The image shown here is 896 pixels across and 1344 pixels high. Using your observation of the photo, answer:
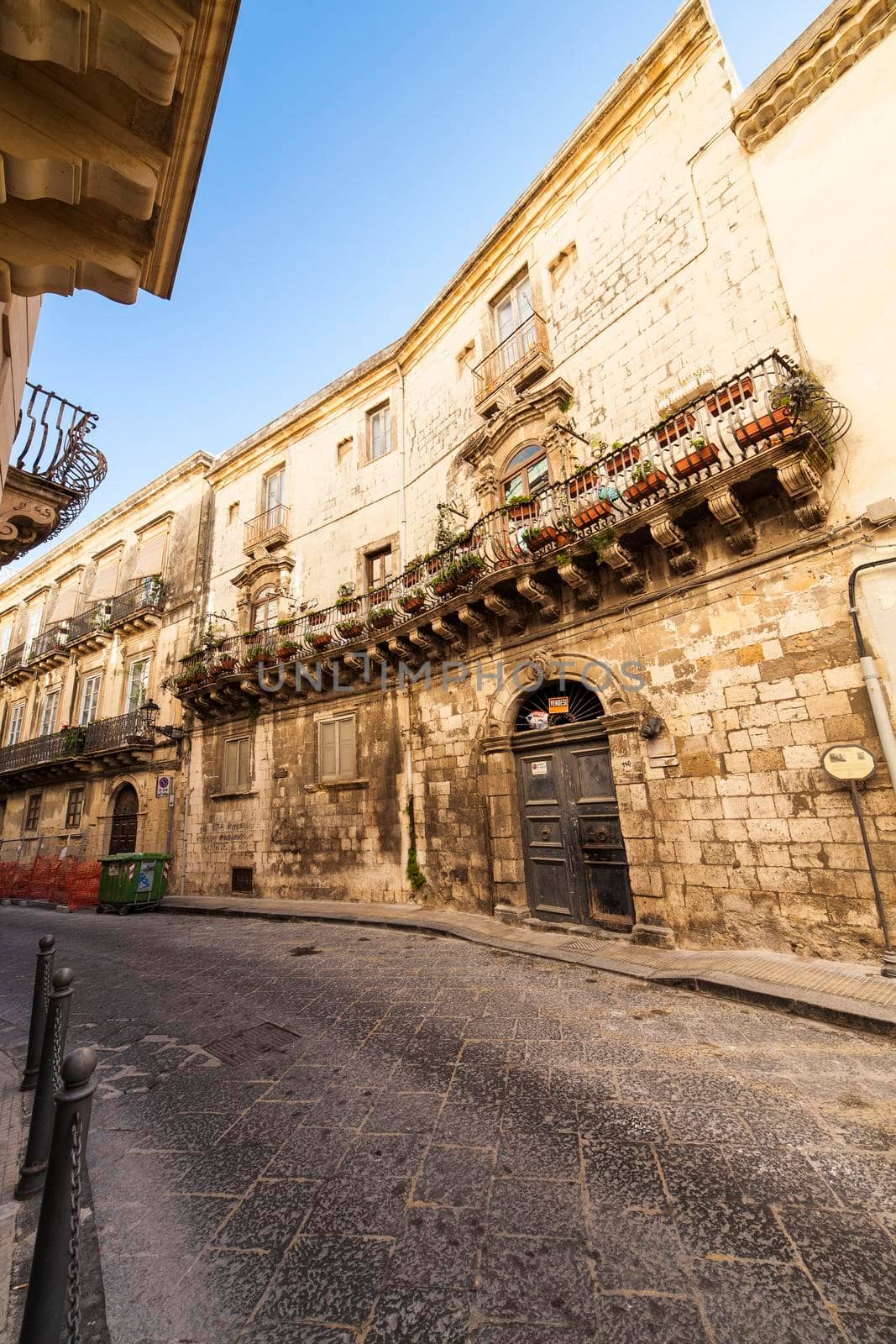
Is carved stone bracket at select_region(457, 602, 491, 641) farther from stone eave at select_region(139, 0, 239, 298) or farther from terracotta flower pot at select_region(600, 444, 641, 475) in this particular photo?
stone eave at select_region(139, 0, 239, 298)

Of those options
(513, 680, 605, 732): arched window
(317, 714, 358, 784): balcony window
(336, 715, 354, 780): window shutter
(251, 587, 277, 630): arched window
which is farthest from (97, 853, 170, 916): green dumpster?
(513, 680, 605, 732): arched window

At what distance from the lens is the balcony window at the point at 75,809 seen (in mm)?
16859

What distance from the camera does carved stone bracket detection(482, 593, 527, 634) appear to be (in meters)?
8.21

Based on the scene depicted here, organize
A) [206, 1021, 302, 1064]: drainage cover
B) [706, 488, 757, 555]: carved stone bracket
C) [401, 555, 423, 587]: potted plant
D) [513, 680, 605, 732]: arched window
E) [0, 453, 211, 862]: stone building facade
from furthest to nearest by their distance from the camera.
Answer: [0, 453, 211, 862]: stone building facade, [401, 555, 423, 587]: potted plant, [513, 680, 605, 732]: arched window, [706, 488, 757, 555]: carved stone bracket, [206, 1021, 302, 1064]: drainage cover

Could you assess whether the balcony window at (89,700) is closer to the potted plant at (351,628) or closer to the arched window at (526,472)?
the potted plant at (351,628)

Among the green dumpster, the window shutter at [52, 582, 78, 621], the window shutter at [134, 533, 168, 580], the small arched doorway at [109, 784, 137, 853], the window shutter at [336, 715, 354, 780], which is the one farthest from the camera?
the window shutter at [52, 582, 78, 621]

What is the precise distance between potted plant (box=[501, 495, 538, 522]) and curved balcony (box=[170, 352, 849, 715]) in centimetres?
3

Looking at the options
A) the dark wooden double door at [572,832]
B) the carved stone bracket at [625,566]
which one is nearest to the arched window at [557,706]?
the dark wooden double door at [572,832]

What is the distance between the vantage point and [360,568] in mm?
12258

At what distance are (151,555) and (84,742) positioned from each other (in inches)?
263

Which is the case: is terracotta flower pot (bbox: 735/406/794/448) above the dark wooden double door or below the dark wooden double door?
above

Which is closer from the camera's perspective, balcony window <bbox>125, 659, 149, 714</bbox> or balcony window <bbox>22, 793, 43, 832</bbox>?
balcony window <bbox>125, 659, 149, 714</bbox>

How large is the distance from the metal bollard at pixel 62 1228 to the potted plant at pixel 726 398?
7.41 metres

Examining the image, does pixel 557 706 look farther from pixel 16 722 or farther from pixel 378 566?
pixel 16 722
